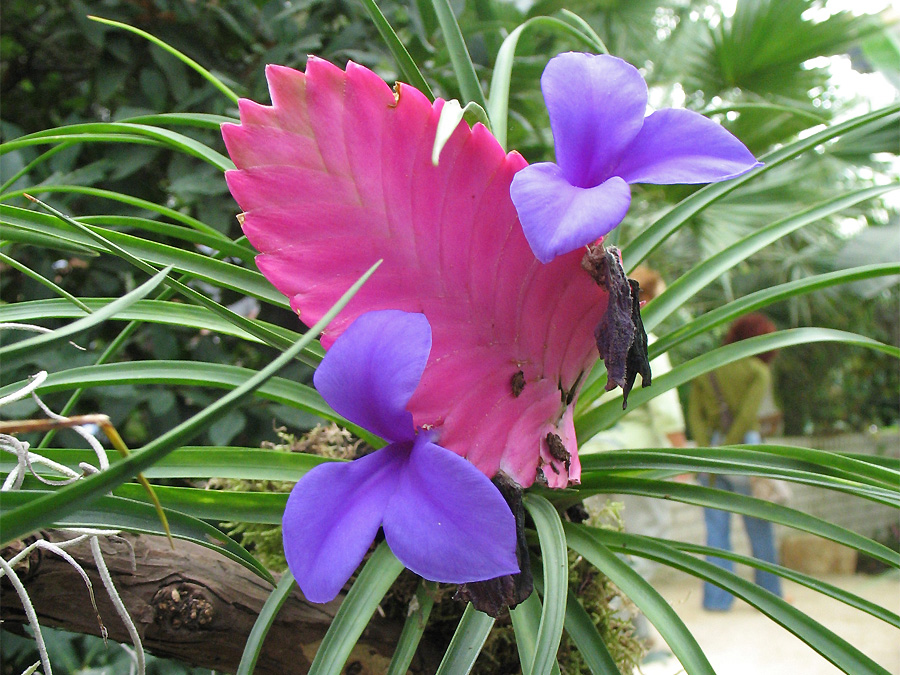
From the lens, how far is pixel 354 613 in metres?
0.47

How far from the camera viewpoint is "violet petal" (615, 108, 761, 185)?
15.4 inches

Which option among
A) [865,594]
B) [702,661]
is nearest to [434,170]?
[702,661]

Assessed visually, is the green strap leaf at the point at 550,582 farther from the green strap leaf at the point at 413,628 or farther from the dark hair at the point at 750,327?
the dark hair at the point at 750,327

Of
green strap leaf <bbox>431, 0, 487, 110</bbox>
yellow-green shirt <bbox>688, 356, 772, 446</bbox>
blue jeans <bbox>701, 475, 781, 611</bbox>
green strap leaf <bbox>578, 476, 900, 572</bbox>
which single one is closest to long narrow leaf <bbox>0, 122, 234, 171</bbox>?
green strap leaf <bbox>431, 0, 487, 110</bbox>

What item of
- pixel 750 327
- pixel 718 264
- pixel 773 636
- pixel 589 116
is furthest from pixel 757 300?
pixel 773 636

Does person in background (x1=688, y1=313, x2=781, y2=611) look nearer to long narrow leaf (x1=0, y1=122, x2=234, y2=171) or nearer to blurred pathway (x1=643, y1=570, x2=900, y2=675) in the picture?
blurred pathway (x1=643, y1=570, x2=900, y2=675)

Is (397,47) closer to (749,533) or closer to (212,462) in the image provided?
(212,462)

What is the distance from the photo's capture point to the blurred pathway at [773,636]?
2989 millimetres

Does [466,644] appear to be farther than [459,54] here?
No

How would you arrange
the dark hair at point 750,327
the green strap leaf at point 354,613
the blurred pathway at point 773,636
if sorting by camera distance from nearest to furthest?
the green strap leaf at point 354,613, the dark hair at point 750,327, the blurred pathway at point 773,636

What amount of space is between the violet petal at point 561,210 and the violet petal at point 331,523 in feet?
0.52

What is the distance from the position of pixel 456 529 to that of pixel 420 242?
0.64 feet

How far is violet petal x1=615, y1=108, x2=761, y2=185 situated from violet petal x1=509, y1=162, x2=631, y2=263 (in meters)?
0.04

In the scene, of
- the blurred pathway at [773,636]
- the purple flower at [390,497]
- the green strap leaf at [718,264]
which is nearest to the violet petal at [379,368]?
the purple flower at [390,497]
